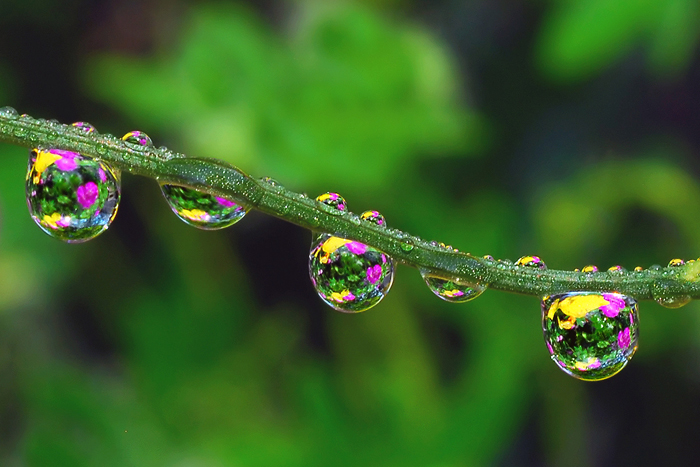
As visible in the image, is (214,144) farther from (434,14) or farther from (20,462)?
(20,462)

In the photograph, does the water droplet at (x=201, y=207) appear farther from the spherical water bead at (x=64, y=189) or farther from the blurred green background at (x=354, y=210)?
the blurred green background at (x=354, y=210)

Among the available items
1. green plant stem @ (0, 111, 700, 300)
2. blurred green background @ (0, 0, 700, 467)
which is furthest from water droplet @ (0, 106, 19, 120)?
blurred green background @ (0, 0, 700, 467)

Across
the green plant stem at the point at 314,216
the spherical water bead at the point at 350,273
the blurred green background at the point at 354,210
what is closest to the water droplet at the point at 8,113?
the green plant stem at the point at 314,216

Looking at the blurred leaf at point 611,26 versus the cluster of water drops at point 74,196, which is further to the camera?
the blurred leaf at point 611,26

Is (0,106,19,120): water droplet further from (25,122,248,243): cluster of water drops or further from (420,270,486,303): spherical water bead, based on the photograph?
(420,270,486,303): spherical water bead

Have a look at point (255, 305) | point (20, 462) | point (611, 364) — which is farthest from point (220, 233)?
point (611, 364)

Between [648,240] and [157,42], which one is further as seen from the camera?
[157,42]
